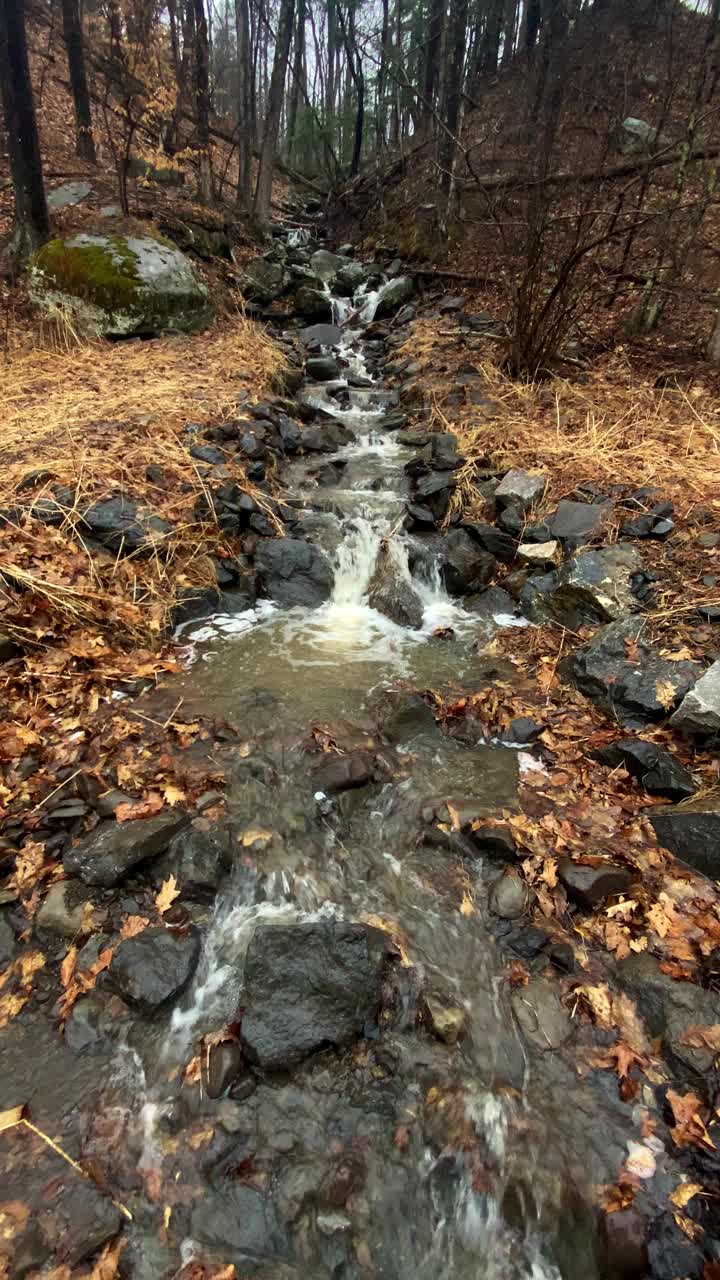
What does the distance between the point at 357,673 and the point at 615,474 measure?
3.38 metres

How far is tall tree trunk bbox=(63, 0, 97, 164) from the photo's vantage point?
13.1 metres

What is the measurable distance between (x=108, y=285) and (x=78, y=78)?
8.28m

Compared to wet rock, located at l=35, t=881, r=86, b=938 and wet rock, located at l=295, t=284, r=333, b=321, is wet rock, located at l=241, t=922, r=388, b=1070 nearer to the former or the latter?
wet rock, located at l=35, t=881, r=86, b=938

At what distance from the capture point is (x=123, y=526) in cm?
523

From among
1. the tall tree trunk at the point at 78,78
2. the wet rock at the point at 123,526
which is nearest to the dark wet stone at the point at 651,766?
the wet rock at the point at 123,526

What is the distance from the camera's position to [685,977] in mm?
2752

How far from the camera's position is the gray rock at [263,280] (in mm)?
12914

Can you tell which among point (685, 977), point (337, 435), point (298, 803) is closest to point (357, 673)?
point (298, 803)

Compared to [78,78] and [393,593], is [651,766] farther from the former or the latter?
[78,78]

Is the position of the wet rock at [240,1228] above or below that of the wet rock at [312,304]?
below

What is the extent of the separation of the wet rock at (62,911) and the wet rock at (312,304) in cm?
1284

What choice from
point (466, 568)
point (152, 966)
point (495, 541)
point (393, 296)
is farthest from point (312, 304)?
point (152, 966)

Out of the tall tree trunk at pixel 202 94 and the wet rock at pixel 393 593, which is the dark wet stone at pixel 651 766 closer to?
the wet rock at pixel 393 593

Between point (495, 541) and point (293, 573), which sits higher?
point (495, 541)
